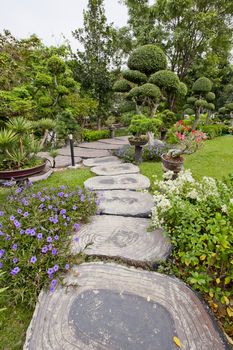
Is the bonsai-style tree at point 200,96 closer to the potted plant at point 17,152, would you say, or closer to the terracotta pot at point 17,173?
the potted plant at point 17,152

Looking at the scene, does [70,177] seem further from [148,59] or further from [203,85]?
[203,85]

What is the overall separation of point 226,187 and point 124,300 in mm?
1495

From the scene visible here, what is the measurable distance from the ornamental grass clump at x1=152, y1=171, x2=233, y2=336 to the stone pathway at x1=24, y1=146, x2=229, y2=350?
130mm

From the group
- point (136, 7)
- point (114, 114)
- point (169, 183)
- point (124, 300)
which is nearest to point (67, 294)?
point (124, 300)

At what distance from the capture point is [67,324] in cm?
114

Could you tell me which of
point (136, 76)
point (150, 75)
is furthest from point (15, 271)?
point (150, 75)

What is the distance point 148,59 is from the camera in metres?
5.70

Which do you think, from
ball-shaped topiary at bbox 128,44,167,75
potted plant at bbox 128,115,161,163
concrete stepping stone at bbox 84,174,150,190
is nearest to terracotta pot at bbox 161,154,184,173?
concrete stepping stone at bbox 84,174,150,190

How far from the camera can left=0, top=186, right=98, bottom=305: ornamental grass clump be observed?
1383 mm

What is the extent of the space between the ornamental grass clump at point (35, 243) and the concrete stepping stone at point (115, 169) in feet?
6.97

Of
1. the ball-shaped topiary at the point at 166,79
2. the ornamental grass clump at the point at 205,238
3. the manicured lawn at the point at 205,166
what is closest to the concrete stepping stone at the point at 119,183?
the manicured lawn at the point at 205,166

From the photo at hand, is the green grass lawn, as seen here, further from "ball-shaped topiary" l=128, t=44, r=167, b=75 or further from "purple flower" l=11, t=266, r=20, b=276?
"ball-shaped topiary" l=128, t=44, r=167, b=75

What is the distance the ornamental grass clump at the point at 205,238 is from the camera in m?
1.22

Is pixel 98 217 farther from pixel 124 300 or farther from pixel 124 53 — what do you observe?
pixel 124 53
